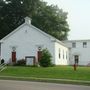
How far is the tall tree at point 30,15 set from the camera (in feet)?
234

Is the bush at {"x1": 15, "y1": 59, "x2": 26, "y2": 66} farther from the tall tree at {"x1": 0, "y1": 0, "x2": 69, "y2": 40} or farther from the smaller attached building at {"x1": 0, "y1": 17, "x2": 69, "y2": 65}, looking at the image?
the tall tree at {"x1": 0, "y1": 0, "x2": 69, "y2": 40}

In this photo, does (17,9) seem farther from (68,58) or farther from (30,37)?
(30,37)

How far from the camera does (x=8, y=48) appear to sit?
54.3 meters

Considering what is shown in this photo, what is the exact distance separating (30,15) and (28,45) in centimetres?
2099

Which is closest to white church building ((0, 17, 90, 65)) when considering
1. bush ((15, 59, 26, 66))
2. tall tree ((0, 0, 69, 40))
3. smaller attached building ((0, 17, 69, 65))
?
smaller attached building ((0, 17, 69, 65))

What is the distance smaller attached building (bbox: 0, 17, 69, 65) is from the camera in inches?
2024

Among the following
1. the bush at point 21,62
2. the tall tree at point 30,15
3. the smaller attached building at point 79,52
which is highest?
the tall tree at point 30,15

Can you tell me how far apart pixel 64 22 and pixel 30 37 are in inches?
1066

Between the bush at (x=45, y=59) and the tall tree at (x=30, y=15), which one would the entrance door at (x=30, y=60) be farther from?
the tall tree at (x=30, y=15)

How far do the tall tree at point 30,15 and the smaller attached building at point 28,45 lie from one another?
1463 cm

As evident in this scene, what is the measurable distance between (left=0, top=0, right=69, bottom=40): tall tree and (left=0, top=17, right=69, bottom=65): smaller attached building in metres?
14.6

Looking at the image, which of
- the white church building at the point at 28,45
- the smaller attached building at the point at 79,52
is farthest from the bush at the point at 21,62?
the smaller attached building at the point at 79,52

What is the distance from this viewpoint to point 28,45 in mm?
52812

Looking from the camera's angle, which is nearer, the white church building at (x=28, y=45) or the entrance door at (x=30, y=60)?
the entrance door at (x=30, y=60)
